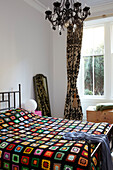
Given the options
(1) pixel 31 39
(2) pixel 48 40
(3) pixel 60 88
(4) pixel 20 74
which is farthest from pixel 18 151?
(2) pixel 48 40

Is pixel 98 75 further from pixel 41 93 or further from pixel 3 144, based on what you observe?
pixel 3 144

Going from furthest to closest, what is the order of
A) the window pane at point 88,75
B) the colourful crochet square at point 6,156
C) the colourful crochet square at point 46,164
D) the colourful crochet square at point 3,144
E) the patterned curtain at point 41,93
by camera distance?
the window pane at point 88,75, the patterned curtain at point 41,93, the colourful crochet square at point 3,144, the colourful crochet square at point 6,156, the colourful crochet square at point 46,164

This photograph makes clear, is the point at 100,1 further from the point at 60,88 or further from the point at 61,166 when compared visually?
the point at 61,166

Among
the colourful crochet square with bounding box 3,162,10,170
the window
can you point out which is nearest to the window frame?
the window

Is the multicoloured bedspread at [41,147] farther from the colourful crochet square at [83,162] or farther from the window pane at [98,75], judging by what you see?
the window pane at [98,75]

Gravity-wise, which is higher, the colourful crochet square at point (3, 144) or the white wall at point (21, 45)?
the white wall at point (21, 45)

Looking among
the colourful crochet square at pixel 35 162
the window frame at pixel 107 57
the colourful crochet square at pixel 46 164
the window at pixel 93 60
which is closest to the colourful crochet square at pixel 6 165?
the colourful crochet square at pixel 35 162

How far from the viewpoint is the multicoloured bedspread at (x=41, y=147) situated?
4.99 ft

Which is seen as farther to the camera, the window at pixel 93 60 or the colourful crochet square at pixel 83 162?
the window at pixel 93 60

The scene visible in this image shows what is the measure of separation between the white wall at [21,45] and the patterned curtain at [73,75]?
2.16 feet

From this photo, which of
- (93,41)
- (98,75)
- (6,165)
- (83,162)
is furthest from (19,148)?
(93,41)

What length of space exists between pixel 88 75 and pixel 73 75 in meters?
0.58

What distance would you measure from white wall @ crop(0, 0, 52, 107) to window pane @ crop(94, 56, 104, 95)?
1.41 m

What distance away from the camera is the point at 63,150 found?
162cm
